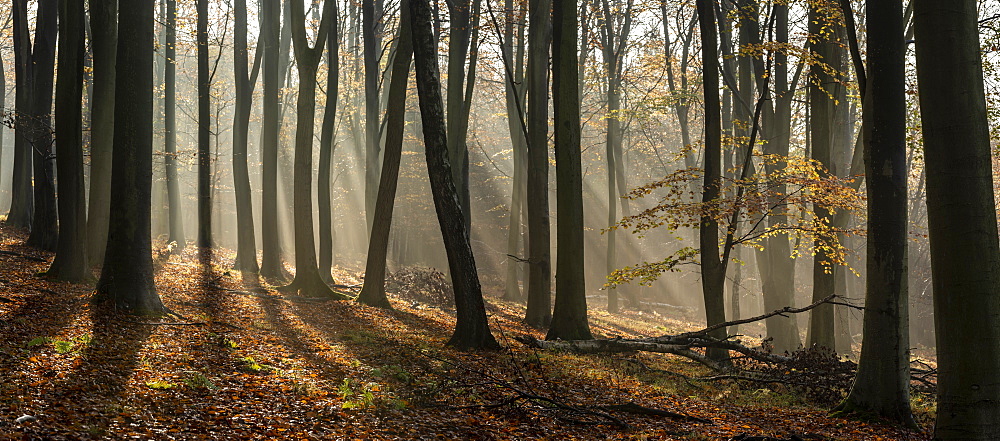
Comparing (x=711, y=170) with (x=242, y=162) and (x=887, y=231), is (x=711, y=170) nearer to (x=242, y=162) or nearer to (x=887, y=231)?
(x=887, y=231)

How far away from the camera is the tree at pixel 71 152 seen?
10453 mm

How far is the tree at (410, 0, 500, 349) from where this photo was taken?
30.8 ft

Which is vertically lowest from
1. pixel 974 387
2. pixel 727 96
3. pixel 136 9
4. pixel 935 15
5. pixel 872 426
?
pixel 872 426

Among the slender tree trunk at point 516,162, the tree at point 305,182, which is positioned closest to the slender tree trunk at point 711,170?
the tree at point 305,182

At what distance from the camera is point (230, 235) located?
4522cm

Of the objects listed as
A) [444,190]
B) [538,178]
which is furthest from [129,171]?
[538,178]

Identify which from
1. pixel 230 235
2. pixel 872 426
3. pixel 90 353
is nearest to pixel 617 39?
pixel 872 426

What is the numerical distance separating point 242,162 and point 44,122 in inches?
182

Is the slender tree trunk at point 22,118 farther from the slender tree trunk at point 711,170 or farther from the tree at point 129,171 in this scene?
the slender tree trunk at point 711,170

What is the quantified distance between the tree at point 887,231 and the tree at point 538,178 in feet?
21.9

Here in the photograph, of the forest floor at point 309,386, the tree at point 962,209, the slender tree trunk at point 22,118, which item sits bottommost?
the forest floor at point 309,386

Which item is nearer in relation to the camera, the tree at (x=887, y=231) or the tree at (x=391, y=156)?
the tree at (x=887, y=231)

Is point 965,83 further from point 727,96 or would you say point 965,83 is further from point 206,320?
point 727,96

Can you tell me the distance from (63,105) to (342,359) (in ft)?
21.5
